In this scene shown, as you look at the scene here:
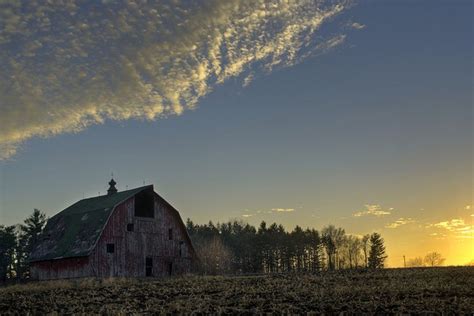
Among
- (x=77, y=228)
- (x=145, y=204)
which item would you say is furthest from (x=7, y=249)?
(x=145, y=204)

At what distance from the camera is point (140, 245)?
158 ft

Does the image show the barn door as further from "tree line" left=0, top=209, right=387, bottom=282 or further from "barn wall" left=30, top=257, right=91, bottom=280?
"tree line" left=0, top=209, right=387, bottom=282

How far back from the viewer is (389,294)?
22.8m

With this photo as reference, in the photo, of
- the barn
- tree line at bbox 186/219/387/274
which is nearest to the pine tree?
tree line at bbox 186/219/387/274

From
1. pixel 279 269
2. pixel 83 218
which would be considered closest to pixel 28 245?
pixel 83 218

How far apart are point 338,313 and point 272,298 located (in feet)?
17.2

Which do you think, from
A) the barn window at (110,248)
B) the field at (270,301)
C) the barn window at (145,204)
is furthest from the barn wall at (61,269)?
the field at (270,301)

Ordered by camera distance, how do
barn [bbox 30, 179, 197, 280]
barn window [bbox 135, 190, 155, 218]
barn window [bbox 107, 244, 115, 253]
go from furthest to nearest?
barn window [bbox 135, 190, 155, 218], barn window [bbox 107, 244, 115, 253], barn [bbox 30, 179, 197, 280]

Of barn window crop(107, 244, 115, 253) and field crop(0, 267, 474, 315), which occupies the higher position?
barn window crop(107, 244, 115, 253)

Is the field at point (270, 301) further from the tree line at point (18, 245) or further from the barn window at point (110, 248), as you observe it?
the tree line at point (18, 245)

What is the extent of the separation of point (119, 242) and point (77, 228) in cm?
534

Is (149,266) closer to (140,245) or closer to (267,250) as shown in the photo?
(140,245)

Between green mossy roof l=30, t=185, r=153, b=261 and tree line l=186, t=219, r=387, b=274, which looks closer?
green mossy roof l=30, t=185, r=153, b=261

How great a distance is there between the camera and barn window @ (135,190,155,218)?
48719 mm
